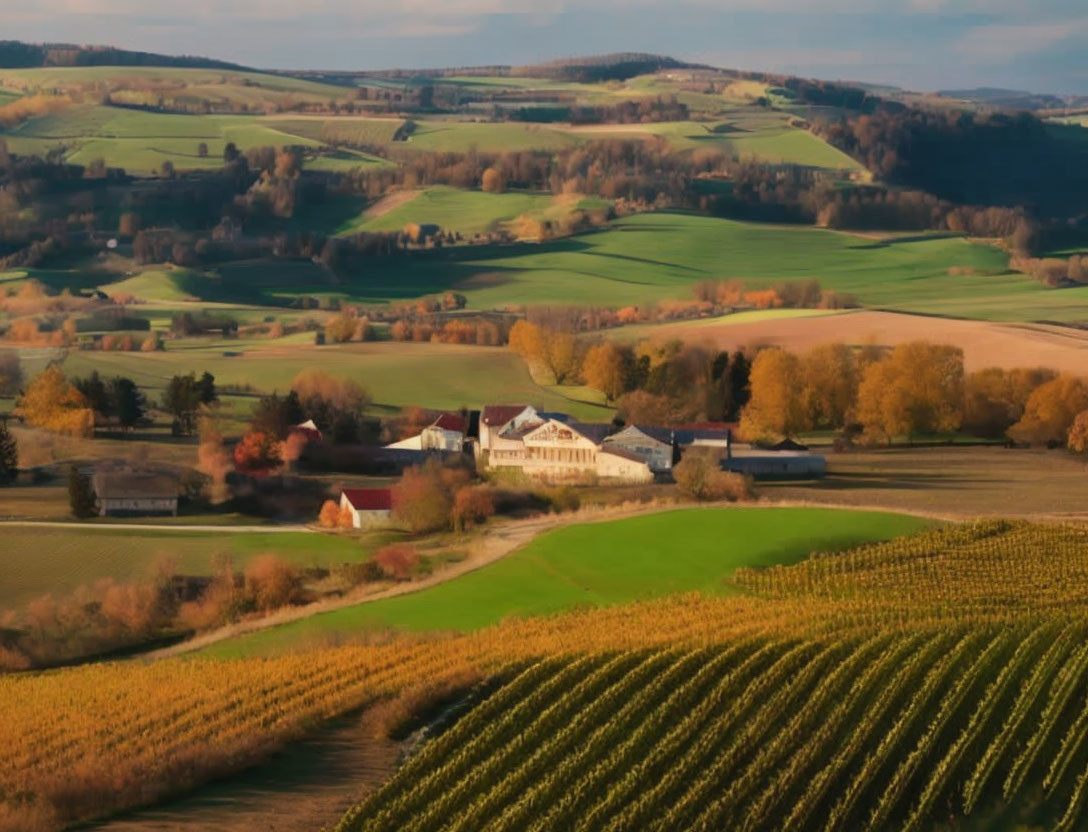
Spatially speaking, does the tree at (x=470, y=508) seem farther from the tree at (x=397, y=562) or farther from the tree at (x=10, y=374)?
the tree at (x=10, y=374)

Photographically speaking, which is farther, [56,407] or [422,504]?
[56,407]

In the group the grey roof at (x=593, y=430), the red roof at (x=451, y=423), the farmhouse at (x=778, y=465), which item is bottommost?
the red roof at (x=451, y=423)

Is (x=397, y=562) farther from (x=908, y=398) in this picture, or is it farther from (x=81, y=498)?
(x=908, y=398)

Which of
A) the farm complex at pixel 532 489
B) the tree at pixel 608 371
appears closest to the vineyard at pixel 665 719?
the farm complex at pixel 532 489

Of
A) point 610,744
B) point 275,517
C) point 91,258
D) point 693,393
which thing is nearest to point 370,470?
point 275,517

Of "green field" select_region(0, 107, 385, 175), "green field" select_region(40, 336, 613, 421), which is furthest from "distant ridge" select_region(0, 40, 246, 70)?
"green field" select_region(40, 336, 613, 421)

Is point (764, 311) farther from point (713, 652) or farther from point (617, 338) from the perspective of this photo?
point (713, 652)

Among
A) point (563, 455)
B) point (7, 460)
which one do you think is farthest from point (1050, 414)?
point (7, 460)
